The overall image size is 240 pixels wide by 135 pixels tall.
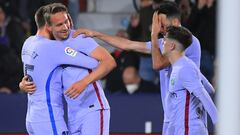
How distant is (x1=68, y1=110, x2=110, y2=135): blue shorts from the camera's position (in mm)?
4441

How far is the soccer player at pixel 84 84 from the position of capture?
4.30m

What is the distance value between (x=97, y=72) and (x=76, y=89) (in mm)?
195

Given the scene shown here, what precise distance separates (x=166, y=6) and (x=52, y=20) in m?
1.02

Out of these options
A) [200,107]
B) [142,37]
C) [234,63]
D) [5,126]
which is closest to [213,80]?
[142,37]

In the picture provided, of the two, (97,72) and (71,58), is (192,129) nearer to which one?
(97,72)

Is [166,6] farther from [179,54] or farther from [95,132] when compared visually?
[95,132]

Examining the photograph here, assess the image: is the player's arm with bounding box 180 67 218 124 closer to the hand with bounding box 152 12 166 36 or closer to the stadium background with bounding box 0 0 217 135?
the hand with bounding box 152 12 166 36

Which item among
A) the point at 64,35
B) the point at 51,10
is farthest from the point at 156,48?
the point at 51,10

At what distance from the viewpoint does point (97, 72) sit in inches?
167

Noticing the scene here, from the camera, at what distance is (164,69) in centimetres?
502

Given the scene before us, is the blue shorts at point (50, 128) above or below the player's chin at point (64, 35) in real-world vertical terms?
below

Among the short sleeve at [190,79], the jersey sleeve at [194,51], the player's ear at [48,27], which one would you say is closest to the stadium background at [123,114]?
the jersey sleeve at [194,51]

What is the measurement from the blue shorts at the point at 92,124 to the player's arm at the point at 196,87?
602mm

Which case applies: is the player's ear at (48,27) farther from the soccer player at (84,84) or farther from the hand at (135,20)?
the hand at (135,20)
